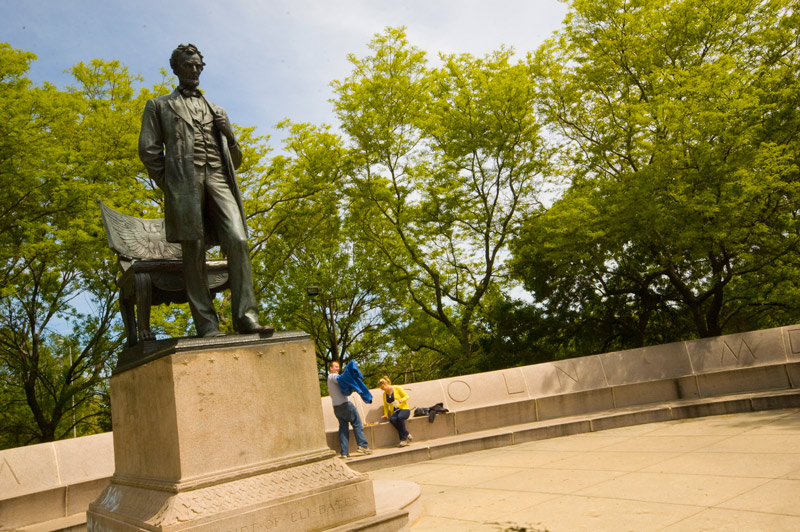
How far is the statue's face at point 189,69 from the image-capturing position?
562cm

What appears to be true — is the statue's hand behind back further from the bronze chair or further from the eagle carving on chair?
the eagle carving on chair

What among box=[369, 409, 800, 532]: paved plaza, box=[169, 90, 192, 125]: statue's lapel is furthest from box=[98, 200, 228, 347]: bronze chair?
box=[369, 409, 800, 532]: paved plaza

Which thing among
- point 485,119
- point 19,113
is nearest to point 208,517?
point 19,113

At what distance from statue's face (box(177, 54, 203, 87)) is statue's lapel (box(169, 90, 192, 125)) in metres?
0.18

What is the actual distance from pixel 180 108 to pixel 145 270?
1.54 metres

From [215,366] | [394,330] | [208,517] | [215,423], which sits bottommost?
[208,517]

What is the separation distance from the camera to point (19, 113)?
1592cm

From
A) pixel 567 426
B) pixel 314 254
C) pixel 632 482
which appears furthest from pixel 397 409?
pixel 314 254

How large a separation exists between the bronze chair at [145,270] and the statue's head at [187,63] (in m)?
1.55

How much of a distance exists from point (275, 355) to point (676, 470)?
4.69 m

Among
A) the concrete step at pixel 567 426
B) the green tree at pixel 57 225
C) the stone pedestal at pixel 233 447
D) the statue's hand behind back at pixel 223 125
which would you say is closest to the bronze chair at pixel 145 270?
the stone pedestal at pixel 233 447

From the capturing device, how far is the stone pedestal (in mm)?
4449

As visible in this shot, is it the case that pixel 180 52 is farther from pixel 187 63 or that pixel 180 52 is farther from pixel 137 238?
pixel 137 238

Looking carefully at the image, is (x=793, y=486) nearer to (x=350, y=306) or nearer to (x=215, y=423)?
(x=215, y=423)
